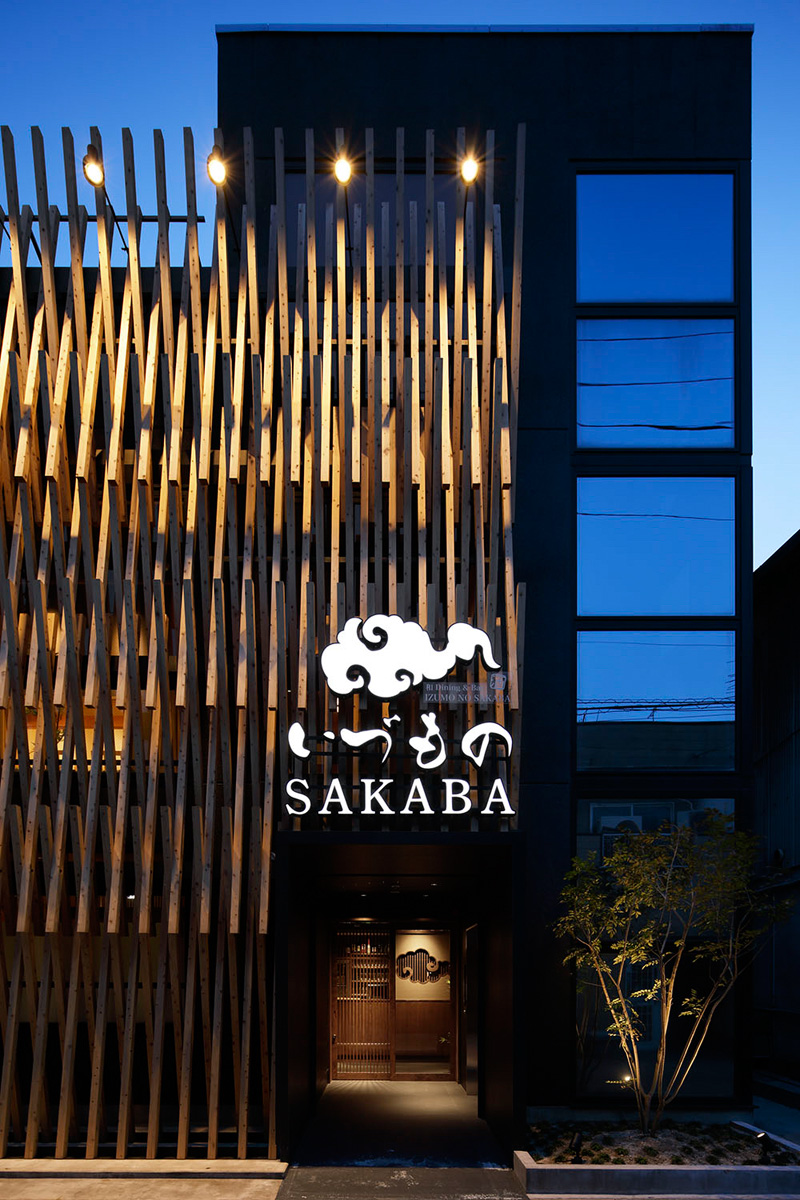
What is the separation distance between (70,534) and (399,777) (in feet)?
15.9

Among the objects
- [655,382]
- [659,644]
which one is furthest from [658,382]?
[659,644]

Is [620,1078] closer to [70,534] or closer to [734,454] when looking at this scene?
[734,454]

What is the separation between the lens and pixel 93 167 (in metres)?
11.4

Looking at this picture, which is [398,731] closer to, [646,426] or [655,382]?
[646,426]

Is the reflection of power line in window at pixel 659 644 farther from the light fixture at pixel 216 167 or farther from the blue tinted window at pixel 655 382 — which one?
the light fixture at pixel 216 167

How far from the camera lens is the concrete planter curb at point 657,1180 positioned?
9.31 meters

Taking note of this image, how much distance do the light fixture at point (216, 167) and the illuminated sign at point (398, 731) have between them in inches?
214

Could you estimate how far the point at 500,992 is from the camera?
10.7m

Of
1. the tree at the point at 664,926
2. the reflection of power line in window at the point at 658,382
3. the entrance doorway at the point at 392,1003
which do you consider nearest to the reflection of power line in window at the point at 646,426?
the reflection of power line in window at the point at 658,382

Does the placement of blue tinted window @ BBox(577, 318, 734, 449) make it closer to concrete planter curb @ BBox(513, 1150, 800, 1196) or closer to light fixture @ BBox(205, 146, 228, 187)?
light fixture @ BBox(205, 146, 228, 187)

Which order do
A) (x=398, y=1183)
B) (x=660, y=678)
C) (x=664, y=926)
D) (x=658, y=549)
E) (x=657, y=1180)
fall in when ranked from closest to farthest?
(x=657, y=1180) → (x=398, y=1183) → (x=664, y=926) → (x=660, y=678) → (x=658, y=549)

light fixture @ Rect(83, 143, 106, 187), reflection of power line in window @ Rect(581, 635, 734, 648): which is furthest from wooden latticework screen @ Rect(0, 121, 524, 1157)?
reflection of power line in window @ Rect(581, 635, 734, 648)

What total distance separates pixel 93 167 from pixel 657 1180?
12277mm

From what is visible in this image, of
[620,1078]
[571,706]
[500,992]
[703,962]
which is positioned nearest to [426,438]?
[571,706]
